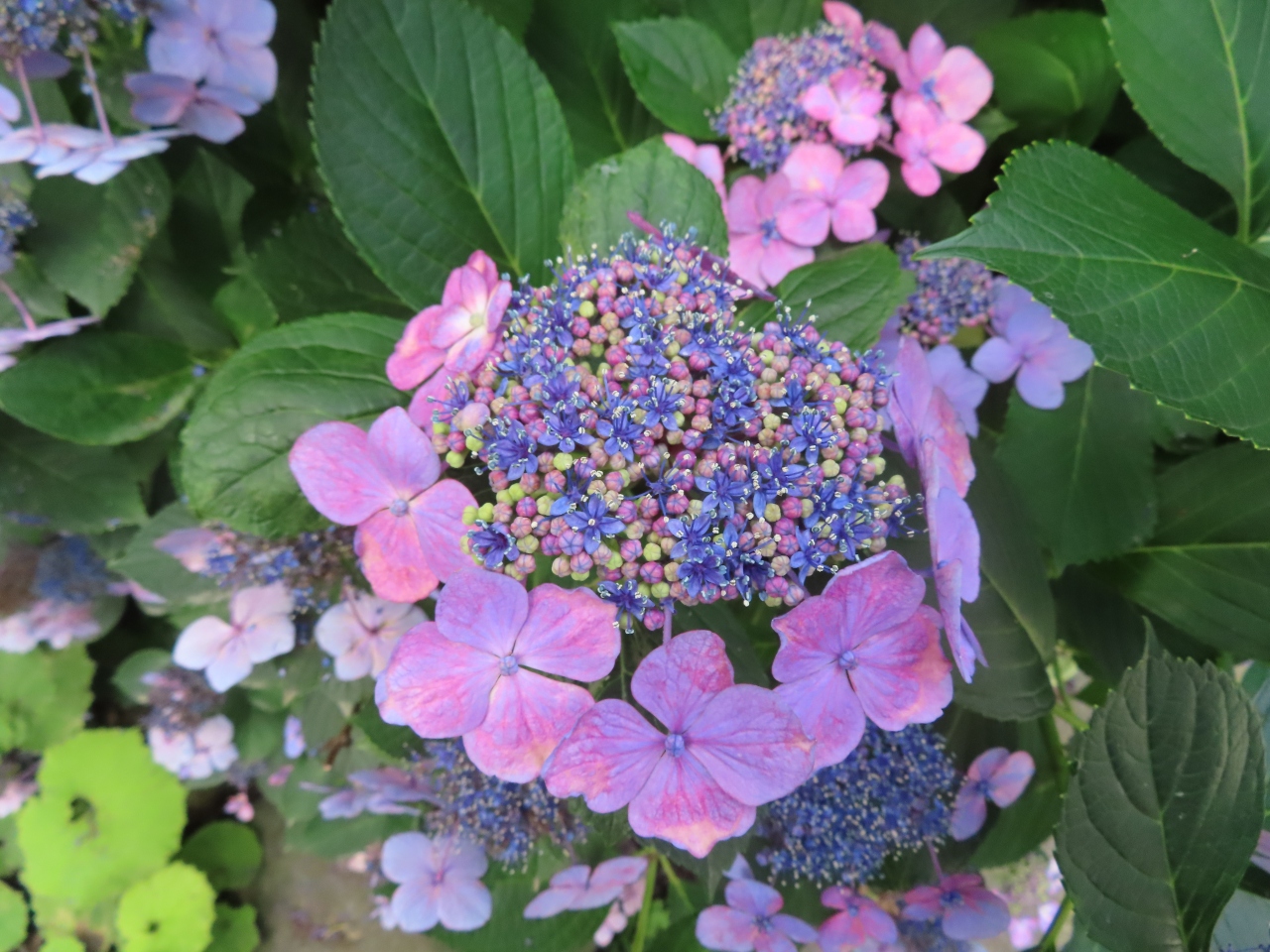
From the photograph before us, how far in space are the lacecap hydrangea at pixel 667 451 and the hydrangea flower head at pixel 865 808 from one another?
32cm

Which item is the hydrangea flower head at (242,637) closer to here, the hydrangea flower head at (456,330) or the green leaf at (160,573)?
the green leaf at (160,573)

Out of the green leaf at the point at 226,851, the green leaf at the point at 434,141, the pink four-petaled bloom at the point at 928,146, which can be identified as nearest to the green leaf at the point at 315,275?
the green leaf at the point at 434,141

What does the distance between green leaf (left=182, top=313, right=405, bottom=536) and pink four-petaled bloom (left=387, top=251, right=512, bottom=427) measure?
0.07m

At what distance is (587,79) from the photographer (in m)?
1.04

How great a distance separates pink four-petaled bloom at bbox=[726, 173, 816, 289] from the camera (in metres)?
0.82

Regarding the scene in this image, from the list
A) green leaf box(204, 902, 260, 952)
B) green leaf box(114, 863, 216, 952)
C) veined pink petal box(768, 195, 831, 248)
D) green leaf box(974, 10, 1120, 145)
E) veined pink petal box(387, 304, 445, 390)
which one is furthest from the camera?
green leaf box(204, 902, 260, 952)

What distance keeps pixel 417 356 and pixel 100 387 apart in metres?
0.61

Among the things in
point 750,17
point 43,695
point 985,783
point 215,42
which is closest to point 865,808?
point 985,783

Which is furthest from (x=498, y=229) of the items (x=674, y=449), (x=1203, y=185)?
(x=1203, y=185)

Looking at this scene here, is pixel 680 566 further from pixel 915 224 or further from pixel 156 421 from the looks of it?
pixel 156 421

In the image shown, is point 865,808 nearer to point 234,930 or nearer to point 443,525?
point 443,525

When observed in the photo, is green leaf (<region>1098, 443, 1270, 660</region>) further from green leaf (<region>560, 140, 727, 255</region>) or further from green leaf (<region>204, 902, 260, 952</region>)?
green leaf (<region>204, 902, 260, 952</region>)

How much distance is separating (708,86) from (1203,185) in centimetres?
60

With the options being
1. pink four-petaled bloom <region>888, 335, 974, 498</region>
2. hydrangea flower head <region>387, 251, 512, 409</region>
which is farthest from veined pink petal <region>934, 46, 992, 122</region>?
hydrangea flower head <region>387, 251, 512, 409</region>
